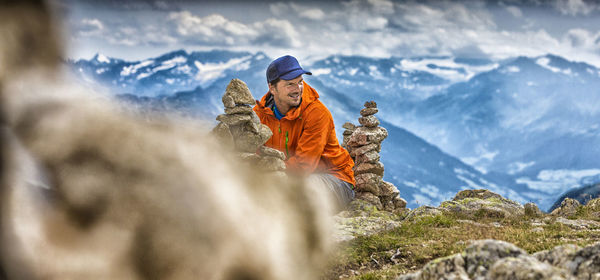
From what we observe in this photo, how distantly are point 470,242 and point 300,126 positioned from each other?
4.59 metres

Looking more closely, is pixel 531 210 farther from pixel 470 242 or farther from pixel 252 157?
pixel 252 157

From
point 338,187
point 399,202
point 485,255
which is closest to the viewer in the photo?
point 485,255

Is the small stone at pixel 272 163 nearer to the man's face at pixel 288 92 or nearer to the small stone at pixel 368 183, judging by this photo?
the man's face at pixel 288 92

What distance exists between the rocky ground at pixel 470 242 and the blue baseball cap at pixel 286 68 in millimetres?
3832

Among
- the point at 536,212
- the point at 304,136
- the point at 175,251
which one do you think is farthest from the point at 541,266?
the point at 536,212

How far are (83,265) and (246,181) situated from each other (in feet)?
3.42

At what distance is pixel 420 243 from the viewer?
28.7 ft

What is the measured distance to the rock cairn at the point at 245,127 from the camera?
9.03m

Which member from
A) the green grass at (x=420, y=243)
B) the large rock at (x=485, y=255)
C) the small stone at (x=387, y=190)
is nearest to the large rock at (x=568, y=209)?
the green grass at (x=420, y=243)

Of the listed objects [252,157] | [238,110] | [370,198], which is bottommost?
[252,157]

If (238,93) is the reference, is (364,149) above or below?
above

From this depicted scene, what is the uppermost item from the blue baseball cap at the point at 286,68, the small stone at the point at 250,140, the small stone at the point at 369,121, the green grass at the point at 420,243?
the small stone at the point at 369,121

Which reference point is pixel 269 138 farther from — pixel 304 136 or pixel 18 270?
pixel 18 270

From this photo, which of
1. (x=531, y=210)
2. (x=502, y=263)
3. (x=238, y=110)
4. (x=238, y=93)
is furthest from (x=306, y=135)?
(x=531, y=210)
